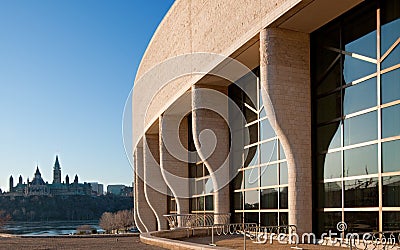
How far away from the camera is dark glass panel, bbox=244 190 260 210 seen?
17.9m

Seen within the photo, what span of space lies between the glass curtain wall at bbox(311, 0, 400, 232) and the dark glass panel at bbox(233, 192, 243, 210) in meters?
5.72

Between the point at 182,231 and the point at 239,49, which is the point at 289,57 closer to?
the point at 239,49

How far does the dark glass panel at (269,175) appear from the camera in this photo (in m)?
16.2

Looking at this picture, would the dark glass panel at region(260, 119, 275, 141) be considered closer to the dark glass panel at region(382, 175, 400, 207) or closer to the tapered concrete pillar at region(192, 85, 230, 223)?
the tapered concrete pillar at region(192, 85, 230, 223)

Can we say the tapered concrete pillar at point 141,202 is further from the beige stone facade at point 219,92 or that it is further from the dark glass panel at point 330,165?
the dark glass panel at point 330,165

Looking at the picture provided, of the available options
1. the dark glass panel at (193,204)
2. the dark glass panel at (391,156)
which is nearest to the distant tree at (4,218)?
the dark glass panel at (193,204)

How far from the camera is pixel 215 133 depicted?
20.8 m

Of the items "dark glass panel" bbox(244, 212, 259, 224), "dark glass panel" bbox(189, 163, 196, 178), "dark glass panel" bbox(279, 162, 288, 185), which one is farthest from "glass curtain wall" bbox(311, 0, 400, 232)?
"dark glass panel" bbox(189, 163, 196, 178)

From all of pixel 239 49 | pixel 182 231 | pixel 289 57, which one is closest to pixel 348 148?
pixel 289 57

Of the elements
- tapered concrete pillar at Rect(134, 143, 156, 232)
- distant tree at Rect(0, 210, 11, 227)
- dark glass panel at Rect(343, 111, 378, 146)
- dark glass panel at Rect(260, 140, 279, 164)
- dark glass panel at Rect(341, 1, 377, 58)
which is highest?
dark glass panel at Rect(341, 1, 377, 58)

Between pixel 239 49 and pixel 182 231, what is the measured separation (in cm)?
697

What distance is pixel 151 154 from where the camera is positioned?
31938mm

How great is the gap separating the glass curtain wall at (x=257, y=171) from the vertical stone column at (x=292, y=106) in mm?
1859

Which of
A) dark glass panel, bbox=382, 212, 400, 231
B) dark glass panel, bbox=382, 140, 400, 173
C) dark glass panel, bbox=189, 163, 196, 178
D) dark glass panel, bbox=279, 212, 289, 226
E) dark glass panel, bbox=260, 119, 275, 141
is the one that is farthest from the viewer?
dark glass panel, bbox=189, 163, 196, 178
